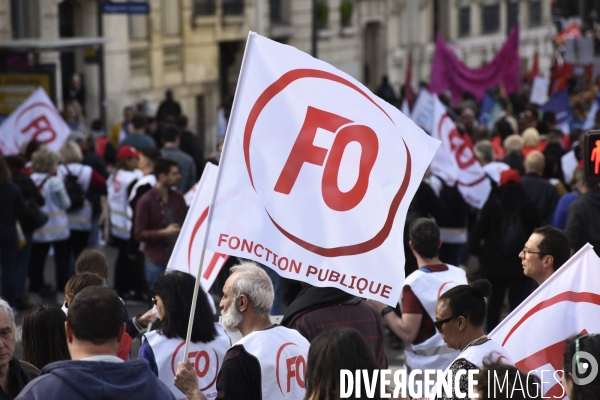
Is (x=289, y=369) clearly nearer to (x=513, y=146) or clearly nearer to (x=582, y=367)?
(x=582, y=367)

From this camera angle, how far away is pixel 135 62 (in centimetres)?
2269

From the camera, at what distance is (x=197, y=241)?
21.8ft

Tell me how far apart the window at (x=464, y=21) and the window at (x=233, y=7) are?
14.8 m

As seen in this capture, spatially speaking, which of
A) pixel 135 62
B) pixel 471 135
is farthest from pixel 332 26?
pixel 471 135

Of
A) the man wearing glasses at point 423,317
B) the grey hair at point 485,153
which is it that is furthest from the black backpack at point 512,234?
the grey hair at point 485,153

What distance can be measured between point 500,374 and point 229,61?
78.2 feet

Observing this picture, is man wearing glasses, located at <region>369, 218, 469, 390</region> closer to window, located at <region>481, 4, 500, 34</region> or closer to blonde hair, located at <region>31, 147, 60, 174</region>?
blonde hair, located at <region>31, 147, 60, 174</region>

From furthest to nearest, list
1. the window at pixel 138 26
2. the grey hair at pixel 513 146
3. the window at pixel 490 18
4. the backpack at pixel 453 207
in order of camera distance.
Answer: the window at pixel 490 18, the window at pixel 138 26, the grey hair at pixel 513 146, the backpack at pixel 453 207

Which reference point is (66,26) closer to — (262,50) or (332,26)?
(332,26)

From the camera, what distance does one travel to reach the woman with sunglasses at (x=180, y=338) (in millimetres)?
4793

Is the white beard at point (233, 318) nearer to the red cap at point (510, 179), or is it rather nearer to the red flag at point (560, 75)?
the red cap at point (510, 179)

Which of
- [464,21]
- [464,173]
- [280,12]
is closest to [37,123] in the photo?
A: [464,173]

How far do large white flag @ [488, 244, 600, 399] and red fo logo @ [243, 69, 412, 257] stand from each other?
2.43 ft

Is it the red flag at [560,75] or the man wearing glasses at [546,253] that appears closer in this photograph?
the man wearing glasses at [546,253]
